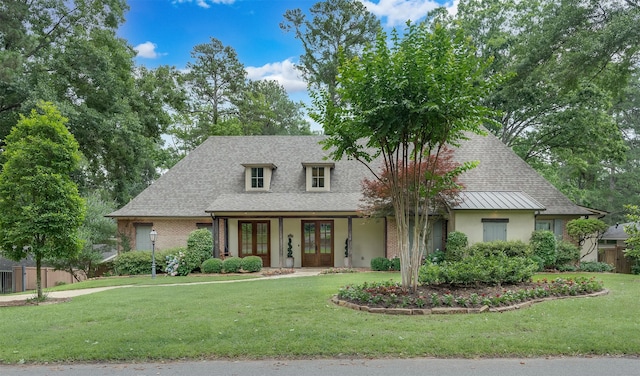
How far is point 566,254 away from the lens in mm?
15734

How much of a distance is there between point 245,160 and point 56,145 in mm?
11833

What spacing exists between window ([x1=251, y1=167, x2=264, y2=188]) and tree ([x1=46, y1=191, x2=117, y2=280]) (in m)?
6.85

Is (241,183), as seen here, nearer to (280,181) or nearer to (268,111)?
(280,181)

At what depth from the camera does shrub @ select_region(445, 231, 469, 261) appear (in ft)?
51.7

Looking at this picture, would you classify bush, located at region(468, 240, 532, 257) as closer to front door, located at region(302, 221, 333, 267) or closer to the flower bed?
the flower bed

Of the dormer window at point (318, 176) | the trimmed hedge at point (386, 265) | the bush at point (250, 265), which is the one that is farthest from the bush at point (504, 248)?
the bush at point (250, 265)

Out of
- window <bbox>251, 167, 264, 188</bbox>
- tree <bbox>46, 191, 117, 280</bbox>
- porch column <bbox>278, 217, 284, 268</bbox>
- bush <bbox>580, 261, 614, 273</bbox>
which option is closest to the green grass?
bush <bbox>580, 261, 614, 273</bbox>

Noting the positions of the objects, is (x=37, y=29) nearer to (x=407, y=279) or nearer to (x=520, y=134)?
(x=407, y=279)

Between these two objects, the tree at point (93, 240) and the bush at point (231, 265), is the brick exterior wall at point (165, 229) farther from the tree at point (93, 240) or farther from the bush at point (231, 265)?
the bush at point (231, 265)

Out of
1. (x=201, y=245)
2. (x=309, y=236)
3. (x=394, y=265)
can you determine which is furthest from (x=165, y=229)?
(x=394, y=265)

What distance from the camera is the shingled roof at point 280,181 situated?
18156mm

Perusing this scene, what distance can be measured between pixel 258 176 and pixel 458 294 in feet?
44.9

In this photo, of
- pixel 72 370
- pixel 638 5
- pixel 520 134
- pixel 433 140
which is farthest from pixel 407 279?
pixel 520 134

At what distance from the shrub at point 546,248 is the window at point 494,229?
1230mm
